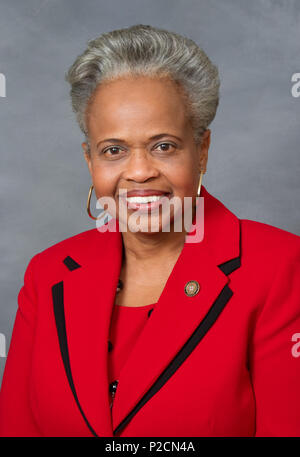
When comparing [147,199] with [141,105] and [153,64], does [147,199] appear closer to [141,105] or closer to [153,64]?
[141,105]

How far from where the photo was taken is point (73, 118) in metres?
3.26

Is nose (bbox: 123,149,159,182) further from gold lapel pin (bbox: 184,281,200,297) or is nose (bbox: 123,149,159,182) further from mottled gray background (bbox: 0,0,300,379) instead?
mottled gray background (bbox: 0,0,300,379)

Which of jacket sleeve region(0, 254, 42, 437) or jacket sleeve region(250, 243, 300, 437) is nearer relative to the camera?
jacket sleeve region(250, 243, 300, 437)

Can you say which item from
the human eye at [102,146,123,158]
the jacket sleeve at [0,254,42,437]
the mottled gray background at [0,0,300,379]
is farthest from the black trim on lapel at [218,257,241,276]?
the mottled gray background at [0,0,300,379]

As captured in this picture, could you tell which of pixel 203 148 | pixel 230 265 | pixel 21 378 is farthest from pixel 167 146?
pixel 21 378

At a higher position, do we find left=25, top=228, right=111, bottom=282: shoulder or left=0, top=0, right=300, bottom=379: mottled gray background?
left=0, top=0, right=300, bottom=379: mottled gray background

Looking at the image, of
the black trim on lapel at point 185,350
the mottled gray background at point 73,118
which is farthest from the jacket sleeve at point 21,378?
the mottled gray background at point 73,118

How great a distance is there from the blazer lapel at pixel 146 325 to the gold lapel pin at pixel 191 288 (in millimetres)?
11

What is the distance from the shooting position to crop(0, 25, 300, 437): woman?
1.89m

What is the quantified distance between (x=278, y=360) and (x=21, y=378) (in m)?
0.89

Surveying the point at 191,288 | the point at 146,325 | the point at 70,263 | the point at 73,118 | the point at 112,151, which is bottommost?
the point at 146,325

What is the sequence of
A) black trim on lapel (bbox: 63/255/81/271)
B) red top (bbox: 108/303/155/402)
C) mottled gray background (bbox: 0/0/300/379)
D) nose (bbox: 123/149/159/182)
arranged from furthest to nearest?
1. mottled gray background (bbox: 0/0/300/379)
2. black trim on lapel (bbox: 63/255/81/271)
3. red top (bbox: 108/303/155/402)
4. nose (bbox: 123/149/159/182)

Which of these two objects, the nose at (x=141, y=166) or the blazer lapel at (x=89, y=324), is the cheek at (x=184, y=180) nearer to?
the nose at (x=141, y=166)

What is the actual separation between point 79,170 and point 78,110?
4.31 ft
